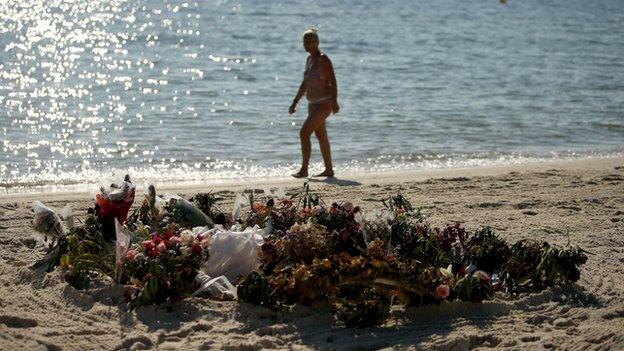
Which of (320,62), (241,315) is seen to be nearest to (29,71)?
(320,62)

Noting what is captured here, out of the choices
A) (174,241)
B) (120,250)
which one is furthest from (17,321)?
(174,241)

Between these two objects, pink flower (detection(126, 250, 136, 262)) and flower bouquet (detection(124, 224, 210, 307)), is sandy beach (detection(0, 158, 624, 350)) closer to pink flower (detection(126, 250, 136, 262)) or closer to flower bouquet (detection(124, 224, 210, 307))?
flower bouquet (detection(124, 224, 210, 307))

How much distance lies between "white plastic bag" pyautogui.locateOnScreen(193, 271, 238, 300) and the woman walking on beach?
4.71m

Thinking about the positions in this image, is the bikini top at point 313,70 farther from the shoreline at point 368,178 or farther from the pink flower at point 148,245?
the pink flower at point 148,245

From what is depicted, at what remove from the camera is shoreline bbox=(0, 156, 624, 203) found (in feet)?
35.8

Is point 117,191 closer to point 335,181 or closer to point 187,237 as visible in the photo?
point 187,237

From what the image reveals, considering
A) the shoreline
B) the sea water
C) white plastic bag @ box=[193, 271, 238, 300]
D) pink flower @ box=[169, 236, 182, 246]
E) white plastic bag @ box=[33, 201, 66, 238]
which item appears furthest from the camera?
the sea water

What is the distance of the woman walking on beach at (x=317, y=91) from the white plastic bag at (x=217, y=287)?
4709mm

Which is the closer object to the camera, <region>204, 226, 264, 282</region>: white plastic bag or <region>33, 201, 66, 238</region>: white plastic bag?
<region>204, 226, 264, 282</region>: white plastic bag

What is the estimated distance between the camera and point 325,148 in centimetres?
1207

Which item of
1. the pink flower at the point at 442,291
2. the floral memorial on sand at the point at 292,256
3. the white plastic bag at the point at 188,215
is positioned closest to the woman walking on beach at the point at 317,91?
the floral memorial on sand at the point at 292,256

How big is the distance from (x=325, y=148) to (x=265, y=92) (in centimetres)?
679

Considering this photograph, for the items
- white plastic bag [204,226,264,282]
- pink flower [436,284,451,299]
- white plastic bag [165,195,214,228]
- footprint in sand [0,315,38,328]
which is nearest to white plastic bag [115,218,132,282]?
white plastic bag [204,226,264,282]

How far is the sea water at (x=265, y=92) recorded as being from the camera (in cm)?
1349
